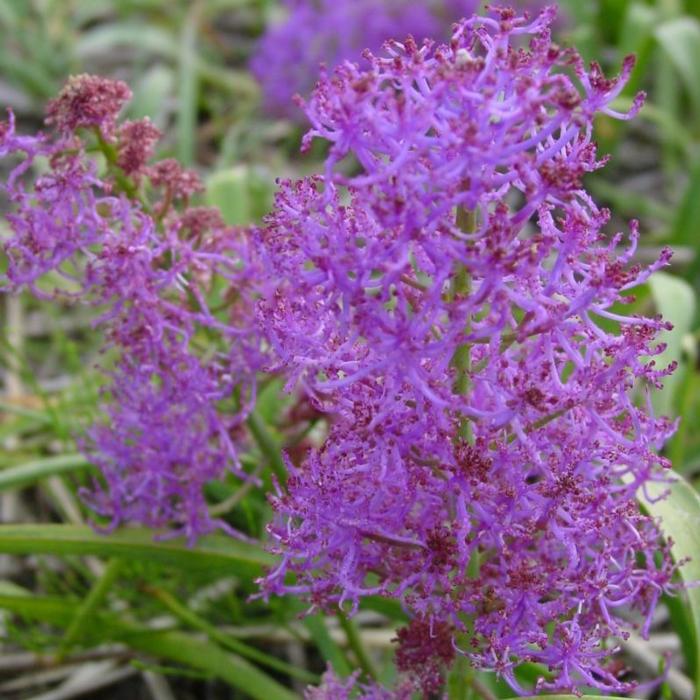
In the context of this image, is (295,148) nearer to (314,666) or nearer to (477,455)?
(314,666)

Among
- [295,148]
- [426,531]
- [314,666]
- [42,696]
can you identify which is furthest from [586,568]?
[295,148]

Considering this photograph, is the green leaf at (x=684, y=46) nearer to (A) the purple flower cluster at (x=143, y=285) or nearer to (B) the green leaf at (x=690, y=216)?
(B) the green leaf at (x=690, y=216)

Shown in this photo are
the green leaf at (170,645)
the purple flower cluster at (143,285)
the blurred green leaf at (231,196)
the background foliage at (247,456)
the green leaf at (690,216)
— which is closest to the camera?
the purple flower cluster at (143,285)

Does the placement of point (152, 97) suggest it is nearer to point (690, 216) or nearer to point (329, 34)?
point (329, 34)

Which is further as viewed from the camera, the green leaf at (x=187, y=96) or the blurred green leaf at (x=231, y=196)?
the green leaf at (x=187, y=96)

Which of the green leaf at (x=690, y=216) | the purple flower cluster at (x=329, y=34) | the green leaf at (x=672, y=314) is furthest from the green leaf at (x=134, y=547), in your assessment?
the purple flower cluster at (x=329, y=34)

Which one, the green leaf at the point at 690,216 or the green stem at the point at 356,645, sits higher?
the green leaf at the point at 690,216
